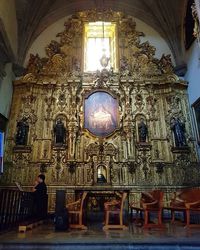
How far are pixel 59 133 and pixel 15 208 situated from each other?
16.6 ft

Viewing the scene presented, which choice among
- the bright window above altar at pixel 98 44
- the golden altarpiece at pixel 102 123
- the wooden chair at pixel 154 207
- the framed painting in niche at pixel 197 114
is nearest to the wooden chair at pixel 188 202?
the wooden chair at pixel 154 207

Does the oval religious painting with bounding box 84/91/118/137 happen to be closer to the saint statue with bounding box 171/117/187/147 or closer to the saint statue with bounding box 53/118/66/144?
the saint statue with bounding box 53/118/66/144

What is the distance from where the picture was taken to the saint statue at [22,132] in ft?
32.7

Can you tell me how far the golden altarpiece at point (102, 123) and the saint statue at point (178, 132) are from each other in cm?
6

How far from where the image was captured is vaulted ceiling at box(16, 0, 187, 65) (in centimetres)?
1184

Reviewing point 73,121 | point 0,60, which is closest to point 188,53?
point 73,121

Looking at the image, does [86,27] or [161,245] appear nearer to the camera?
[161,245]

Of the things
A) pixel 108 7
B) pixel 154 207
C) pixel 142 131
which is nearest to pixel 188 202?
pixel 154 207

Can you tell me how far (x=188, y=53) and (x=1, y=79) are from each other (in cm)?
898

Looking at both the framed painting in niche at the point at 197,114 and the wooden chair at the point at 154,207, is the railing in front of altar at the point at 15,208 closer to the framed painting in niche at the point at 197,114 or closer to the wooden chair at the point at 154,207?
the wooden chair at the point at 154,207

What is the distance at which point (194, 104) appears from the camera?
33.4ft

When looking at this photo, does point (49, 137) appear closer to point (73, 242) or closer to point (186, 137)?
point (186, 137)

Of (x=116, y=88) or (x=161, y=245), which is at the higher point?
(x=116, y=88)

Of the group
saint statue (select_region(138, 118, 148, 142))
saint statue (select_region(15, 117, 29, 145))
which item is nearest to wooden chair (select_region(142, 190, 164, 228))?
saint statue (select_region(138, 118, 148, 142))
